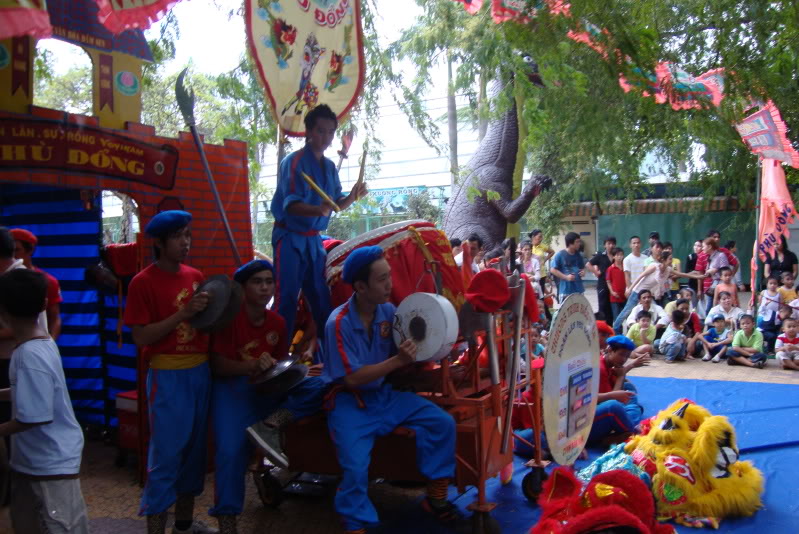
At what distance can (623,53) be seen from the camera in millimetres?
3828

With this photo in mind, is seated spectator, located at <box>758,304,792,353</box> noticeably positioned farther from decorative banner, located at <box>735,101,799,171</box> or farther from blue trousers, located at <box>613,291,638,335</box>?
decorative banner, located at <box>735,101,799,171</box>

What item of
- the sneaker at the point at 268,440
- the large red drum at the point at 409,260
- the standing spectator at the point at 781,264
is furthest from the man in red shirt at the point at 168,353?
the standing spectator at the point at 781,264

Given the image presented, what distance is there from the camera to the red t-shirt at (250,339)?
3777 millimetres

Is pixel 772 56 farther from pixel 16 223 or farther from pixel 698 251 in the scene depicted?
pixel 698 251

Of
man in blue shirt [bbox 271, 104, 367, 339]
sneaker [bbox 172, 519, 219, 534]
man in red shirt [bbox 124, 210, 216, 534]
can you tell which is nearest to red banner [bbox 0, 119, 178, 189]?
man in blue shirt [bbox 271, 104, 367, 339]

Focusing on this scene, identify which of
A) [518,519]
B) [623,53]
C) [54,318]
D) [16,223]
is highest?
[623,53]

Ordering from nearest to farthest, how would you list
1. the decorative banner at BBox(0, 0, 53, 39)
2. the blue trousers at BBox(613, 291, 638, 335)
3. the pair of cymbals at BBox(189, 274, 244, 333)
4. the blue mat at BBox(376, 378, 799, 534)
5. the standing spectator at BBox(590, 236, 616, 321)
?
Answer: the decorative banner at BBox(0, 0, 53, 39), the pair of cymbals at BBox(189, 274, 244, 333), the blue mat at BBox(376, 378, 799, 534), the blue trousers at BBox(613, 291, 638, 335), the standing spectator at BBox(590, 236, 616, 321)

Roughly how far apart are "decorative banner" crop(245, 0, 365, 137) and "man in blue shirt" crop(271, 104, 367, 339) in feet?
1.95

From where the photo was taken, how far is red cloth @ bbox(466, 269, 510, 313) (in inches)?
143

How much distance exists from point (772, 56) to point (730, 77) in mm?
638

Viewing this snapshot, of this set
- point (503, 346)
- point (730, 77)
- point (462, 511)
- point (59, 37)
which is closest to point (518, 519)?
point (462, 511)

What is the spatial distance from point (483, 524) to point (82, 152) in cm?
345

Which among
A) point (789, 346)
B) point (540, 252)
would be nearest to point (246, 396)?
point (789, 346)

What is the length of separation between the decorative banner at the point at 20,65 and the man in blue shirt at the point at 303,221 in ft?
5.83
